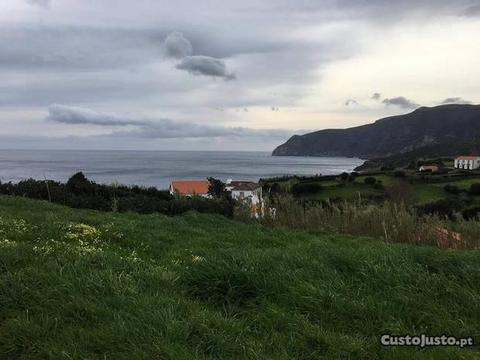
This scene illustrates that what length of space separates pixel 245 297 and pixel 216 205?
11152 millimetres

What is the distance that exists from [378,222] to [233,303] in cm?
786

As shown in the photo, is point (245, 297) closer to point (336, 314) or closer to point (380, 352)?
point (336, 314)

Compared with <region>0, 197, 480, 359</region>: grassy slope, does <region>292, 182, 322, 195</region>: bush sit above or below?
below

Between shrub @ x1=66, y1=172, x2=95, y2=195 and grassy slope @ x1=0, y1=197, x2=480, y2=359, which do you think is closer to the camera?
grassy slope @ x1=0, y1=197, x2=480, y2=359

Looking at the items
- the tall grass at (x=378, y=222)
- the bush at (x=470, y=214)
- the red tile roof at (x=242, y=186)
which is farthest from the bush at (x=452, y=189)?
the tall grass at (x=378, y=222)

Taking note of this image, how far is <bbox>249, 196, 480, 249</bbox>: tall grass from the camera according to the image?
32.6ft

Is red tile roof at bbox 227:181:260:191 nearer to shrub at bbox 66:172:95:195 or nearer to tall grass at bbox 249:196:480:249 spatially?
shrub at bbox 66:172:95:195

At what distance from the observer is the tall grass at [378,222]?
9.94 meters

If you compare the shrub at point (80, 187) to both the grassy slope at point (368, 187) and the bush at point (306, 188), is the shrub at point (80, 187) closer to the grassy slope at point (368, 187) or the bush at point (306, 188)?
the grassy slope at point (368, 187)

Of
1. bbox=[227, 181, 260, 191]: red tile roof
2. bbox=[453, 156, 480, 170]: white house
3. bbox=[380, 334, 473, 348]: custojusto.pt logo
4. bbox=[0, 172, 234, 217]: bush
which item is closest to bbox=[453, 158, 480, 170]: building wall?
bbox=[453, 156, 480, 170]: white house

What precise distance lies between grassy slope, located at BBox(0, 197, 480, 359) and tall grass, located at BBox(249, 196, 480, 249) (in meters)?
4.44

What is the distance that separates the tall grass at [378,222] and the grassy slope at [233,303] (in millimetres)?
4443

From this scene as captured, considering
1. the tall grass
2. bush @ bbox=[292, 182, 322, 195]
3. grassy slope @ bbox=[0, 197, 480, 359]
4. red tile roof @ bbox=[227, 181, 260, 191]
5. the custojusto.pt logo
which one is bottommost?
bush @ bbox=[292, 182, 322, 195]

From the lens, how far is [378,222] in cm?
1141
